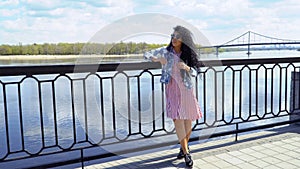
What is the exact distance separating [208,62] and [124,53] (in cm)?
93

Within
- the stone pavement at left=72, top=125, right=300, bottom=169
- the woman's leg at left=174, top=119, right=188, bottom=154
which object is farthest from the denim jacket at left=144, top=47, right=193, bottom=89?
the stone pavement at left=72, top=125, right=300, bottom=169

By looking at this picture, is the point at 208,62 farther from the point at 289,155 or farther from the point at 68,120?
the point at 68,120

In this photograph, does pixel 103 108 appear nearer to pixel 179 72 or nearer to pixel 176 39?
pixel 179 72

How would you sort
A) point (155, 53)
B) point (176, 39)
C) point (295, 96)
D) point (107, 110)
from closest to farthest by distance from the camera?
1. point (176, 39)
2. point (155, 53)
3. point (295, 96)
4. point (107, 110)

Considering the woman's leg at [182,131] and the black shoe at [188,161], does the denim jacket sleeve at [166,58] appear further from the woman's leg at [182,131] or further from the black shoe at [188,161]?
the black shoe at [188,161]

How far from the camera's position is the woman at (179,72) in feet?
8.30

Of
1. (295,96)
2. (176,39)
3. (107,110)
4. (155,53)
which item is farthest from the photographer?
(107,110)

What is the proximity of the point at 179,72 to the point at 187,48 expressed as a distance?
21 centimetres

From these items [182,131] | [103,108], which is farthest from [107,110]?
[182,131]

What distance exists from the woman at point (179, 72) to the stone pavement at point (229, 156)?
0.26m

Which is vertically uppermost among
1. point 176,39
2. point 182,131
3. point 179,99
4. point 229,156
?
point 176,39

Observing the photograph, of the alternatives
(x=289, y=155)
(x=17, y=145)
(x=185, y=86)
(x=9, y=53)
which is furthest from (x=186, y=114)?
(x=9, y=53)

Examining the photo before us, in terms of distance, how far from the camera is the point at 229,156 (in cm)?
294

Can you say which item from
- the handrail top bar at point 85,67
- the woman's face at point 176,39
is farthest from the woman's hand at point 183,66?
the handrail top bar at point 85,67
